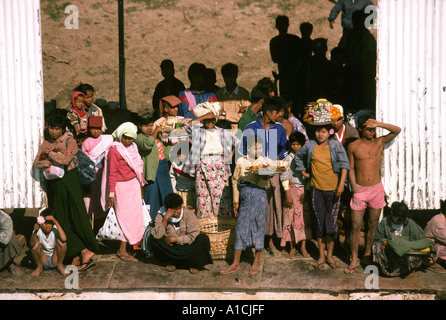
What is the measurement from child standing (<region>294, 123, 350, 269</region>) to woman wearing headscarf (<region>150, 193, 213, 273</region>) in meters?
1.34

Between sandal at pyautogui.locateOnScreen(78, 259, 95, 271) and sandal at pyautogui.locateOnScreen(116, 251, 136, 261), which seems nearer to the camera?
sandal at pyautogui.locateOnScreen(78, 259, 95, 271)

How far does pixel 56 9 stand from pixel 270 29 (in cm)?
457

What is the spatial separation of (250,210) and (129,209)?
148 centimetres

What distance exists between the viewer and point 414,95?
8039 mm

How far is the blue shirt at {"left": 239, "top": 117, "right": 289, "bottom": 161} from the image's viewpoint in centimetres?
798

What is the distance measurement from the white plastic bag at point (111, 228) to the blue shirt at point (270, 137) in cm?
173

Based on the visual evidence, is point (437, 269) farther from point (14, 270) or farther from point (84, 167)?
point (14, 270)

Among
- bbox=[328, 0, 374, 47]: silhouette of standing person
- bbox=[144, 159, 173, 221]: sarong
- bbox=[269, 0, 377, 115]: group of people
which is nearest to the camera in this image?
bbox=[144, 159, 173, 221]: sarong

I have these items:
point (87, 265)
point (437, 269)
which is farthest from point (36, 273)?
point (437, 269)

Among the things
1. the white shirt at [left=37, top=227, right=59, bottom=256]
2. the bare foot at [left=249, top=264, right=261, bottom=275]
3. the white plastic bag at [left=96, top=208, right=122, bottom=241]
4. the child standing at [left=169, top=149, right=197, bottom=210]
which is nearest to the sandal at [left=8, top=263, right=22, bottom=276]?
the white shirt at [left=37, top=227, right=59, bottom=256]

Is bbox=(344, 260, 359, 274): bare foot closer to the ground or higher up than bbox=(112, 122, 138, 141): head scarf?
closer to the ground

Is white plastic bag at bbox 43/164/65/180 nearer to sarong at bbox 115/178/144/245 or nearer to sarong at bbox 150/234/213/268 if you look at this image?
sarong at bbox 115/178/144/245

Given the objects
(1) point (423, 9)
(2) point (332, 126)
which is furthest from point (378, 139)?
(1) point (423, 9)

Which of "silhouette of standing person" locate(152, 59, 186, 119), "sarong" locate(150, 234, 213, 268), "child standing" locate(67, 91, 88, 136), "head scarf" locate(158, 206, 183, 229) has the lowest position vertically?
"sarong" locate(150, 234, 213, 268)
